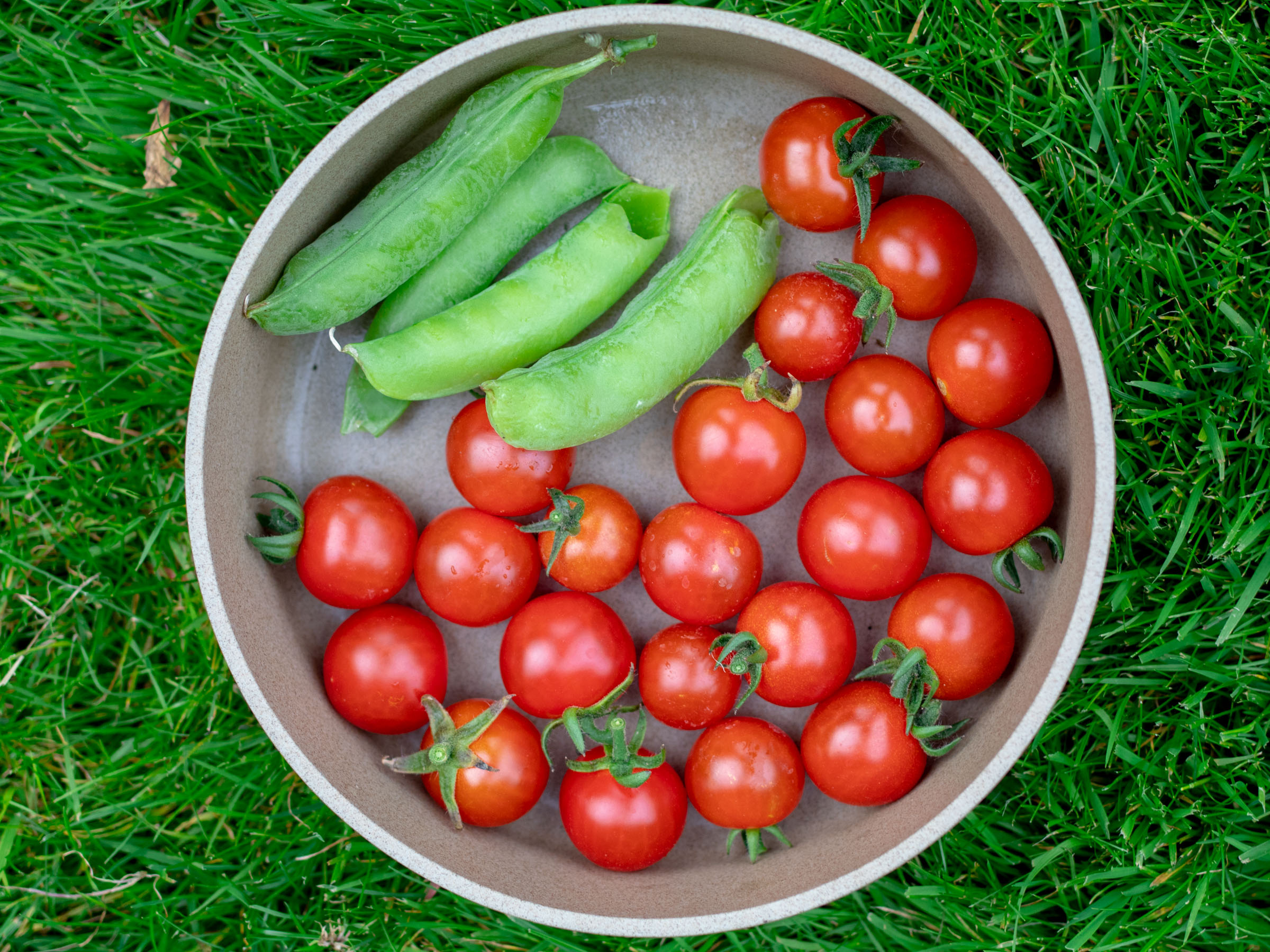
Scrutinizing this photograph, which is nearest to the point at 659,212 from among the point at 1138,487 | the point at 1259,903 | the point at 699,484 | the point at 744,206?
the point at 744,206

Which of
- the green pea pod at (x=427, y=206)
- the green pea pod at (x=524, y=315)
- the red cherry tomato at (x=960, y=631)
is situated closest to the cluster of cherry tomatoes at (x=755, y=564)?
the red cherry tomato at (x=960, y=631)

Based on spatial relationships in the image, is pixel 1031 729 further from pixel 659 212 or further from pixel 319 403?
pixel 319 403

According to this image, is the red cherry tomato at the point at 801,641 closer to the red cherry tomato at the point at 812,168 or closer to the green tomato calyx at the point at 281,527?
the red cherry tomato at the point at 812,168

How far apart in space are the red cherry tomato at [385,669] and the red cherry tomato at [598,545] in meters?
0.28

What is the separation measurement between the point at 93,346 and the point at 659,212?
1.24 meters

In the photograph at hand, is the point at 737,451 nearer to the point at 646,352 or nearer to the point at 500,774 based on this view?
the point at 646,352

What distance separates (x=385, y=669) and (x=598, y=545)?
44 centimetres

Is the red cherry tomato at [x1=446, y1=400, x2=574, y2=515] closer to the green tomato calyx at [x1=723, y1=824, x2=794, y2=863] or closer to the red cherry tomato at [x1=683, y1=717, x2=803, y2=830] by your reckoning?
the red cherry tomato at [x1=683, y1=717, x2=803, y2=830]

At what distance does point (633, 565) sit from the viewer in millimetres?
1835

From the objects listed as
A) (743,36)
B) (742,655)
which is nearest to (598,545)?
(742,655)

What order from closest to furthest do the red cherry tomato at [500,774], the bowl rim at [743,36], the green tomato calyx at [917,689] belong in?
the bowl rim at [743,36] < the green tomato calyx at [917,689] < the red cherry tomato at [500,774]

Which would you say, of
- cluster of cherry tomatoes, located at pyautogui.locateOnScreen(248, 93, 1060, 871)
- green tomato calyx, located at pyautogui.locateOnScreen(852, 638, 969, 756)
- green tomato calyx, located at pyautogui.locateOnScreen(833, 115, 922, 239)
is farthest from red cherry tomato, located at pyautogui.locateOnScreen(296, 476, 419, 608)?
green tomato calyx, located at pyautogui.locateOnScreen(833, 115, 922, 239)

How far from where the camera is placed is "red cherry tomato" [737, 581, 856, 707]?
5.60 ft

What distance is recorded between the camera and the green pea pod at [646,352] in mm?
1652
